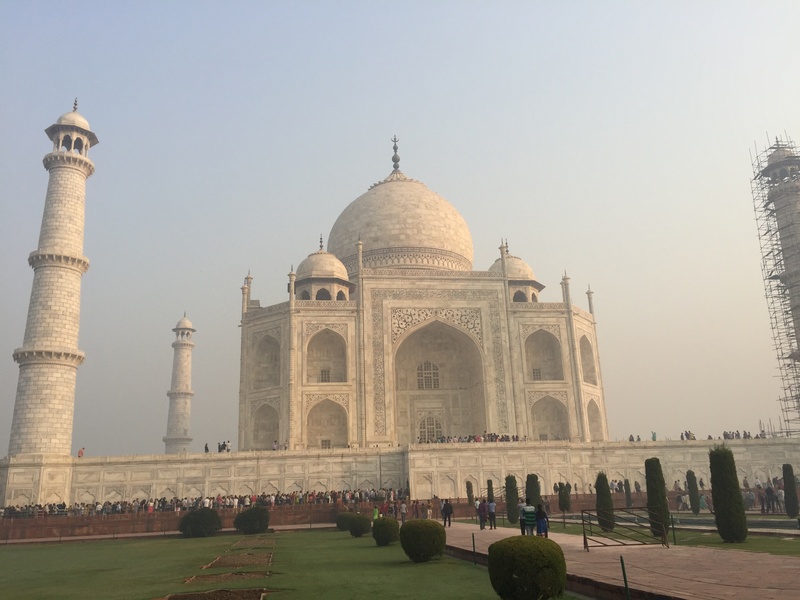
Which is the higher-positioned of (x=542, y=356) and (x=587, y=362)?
(x=542, y=356)

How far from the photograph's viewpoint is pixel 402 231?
38.3 meters

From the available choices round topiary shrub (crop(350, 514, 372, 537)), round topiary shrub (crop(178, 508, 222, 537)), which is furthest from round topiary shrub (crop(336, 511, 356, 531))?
round topiary shrub (crop(178, 508, 222, 537))

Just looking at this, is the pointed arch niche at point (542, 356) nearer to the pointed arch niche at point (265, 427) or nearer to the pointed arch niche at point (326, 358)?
the pointed arch niche at point (326, 358)

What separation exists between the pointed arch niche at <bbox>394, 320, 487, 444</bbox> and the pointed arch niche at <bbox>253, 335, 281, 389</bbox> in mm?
5771

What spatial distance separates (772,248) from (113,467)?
33.3 metres

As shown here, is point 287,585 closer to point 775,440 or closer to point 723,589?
point 723,589

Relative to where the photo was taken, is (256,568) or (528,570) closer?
(528,570)

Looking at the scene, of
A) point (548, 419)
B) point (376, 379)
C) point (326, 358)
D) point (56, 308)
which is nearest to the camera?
point (56, 308)

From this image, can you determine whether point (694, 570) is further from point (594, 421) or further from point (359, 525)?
point (594, 421)

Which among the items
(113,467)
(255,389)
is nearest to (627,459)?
(255,389)

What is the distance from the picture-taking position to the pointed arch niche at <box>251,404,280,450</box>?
102 feet

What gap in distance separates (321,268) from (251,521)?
672 inches

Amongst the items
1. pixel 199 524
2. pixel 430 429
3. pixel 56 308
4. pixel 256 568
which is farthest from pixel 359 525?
pixel 430 429

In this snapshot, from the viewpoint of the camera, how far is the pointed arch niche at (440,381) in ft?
108
